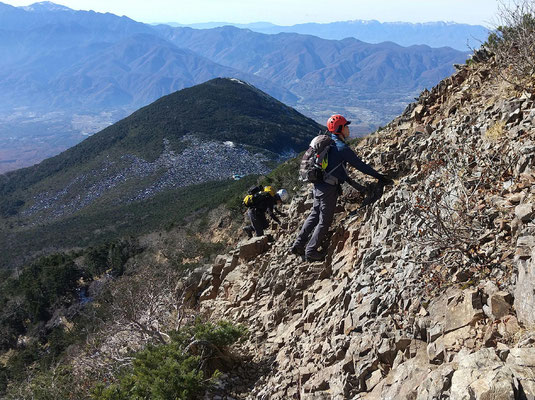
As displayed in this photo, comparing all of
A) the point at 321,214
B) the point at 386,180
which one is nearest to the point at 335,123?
the point at 386,180

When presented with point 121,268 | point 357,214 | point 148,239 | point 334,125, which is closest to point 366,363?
point 357,214

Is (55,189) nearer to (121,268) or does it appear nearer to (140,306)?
(121,268)

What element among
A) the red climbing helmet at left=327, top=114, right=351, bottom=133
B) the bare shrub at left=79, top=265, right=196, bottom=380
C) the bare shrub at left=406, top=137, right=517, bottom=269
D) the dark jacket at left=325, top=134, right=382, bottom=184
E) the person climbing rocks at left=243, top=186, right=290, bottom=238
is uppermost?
the red climbing helmet at left=327, top=114, right=351, bottom=133

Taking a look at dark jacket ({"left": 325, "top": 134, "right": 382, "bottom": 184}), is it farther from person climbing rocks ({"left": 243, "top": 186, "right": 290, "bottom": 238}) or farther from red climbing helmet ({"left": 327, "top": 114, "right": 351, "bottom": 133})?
person climbing rocks ({"left": 243, "top": 186, "right": 290, "bottom": 238})

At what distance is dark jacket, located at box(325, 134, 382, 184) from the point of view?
6867 millimetres

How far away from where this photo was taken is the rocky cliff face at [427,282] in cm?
353

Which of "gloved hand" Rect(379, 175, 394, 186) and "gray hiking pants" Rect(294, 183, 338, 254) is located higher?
"gloved hand" Rect(379, 175, 394, 186)

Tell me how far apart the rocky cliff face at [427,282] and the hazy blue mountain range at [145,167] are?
147 feet

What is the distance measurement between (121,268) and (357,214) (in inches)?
970

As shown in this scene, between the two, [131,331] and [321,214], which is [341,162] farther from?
[131,331]

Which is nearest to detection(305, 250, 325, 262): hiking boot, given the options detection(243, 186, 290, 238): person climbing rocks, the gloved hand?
the gloved hand

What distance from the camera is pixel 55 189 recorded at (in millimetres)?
83500

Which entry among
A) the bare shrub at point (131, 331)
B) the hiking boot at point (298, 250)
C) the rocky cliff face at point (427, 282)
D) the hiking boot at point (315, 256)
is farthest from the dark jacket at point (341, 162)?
the bare shrub at point (131, 331)

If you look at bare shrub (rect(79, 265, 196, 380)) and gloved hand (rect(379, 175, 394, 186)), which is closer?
gloved hand (rect(379, 175, 394, 186))
